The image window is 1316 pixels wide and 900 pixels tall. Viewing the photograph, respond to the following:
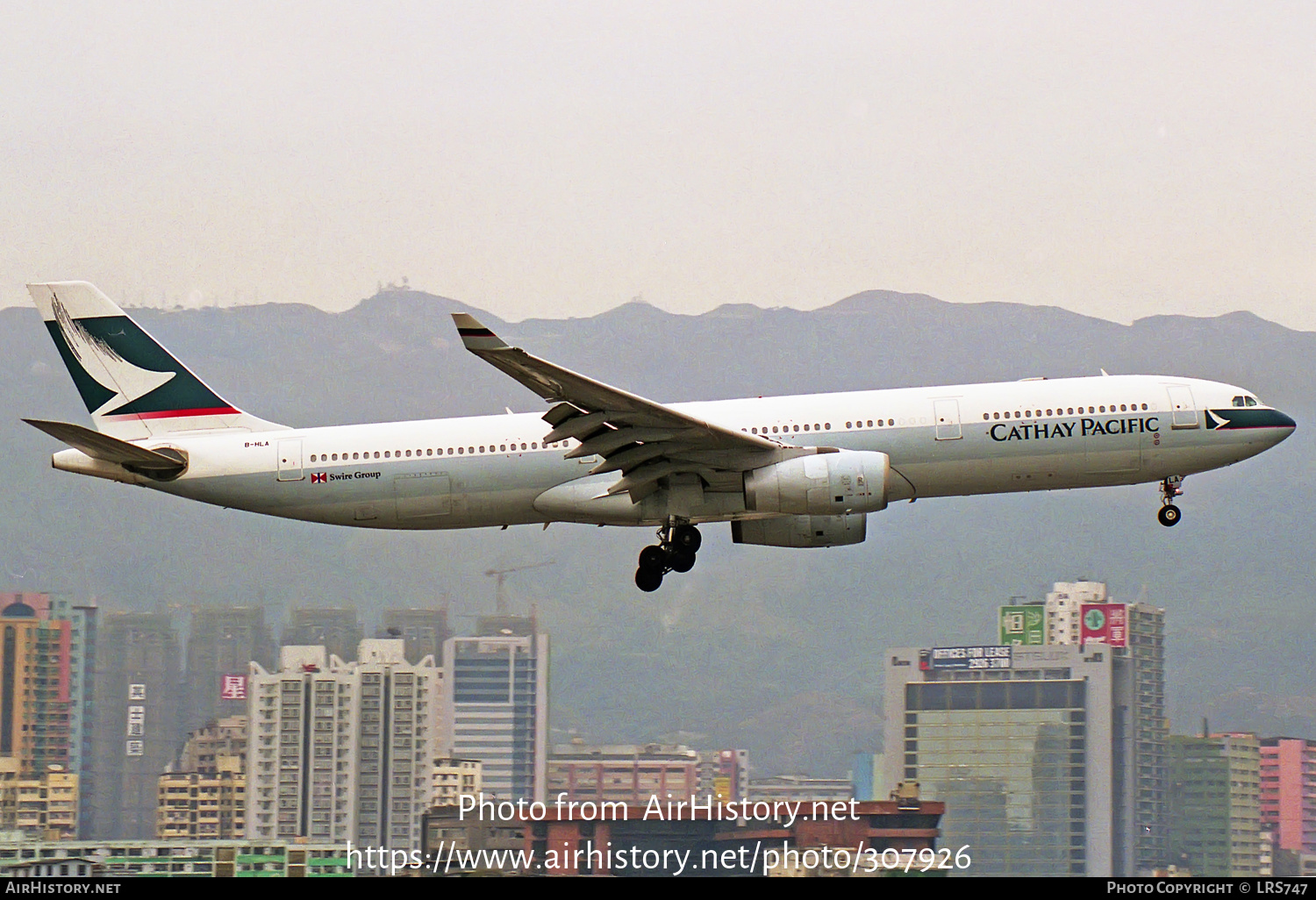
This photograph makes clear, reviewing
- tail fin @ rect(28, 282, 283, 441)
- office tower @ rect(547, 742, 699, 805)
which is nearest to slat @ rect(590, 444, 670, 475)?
tail fin @ rect(28, 282, 283, 441)

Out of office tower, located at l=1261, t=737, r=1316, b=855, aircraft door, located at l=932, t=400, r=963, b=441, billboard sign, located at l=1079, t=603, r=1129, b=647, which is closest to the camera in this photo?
aircraft door, located at l=932, t=400, r=963, b=441

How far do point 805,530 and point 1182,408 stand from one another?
8991 millimetres

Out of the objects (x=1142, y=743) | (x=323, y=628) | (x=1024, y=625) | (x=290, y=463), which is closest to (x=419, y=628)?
(x=323, y=628)

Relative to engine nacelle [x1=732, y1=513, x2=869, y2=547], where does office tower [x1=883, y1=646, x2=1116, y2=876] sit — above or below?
below

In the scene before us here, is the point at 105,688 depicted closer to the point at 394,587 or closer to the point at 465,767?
the point at 394,587

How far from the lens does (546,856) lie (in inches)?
2972

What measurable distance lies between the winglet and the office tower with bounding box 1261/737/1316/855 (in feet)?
373

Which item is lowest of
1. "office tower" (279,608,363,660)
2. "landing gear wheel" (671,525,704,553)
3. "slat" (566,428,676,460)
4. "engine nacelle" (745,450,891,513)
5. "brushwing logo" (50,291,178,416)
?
"office tower" (279,608,363,660)

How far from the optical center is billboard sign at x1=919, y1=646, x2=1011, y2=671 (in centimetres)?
14825

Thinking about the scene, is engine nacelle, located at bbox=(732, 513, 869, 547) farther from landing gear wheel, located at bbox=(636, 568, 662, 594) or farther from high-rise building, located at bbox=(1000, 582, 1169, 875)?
high-rise building, located at bbox=(1000, 582, 1169, 875)

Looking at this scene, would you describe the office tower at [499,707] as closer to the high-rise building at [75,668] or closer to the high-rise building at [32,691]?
the high-rise building at [75,668]

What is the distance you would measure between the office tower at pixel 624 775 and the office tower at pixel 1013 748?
750 inches

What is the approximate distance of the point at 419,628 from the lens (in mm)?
166125

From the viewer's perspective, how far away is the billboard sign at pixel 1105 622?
171 meters
